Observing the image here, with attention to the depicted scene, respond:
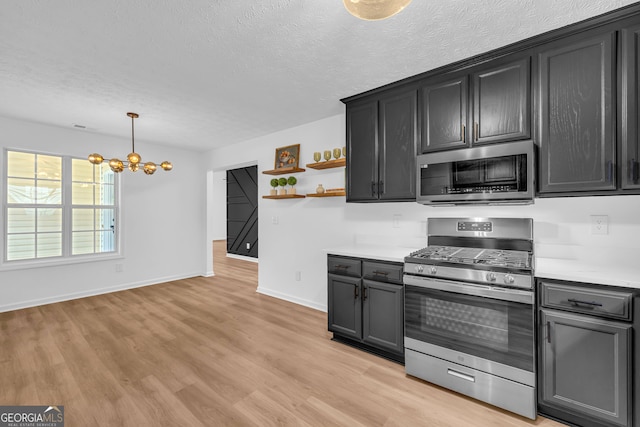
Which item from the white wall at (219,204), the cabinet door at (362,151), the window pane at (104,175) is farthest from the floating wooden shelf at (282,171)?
the white wall at (219,204)

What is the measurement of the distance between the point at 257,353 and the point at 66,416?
4.39ft

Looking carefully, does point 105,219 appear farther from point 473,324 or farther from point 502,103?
point 502,103

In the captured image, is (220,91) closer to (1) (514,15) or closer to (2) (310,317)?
(1) (514,15)

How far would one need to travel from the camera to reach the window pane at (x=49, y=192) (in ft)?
13.8

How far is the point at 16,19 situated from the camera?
183 cm

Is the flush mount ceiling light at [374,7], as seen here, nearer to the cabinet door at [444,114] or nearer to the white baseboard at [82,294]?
the cabinet door at [444,114]

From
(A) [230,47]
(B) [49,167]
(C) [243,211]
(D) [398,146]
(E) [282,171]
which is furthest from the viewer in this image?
(C) [243,211]

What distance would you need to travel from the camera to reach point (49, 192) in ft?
14.0

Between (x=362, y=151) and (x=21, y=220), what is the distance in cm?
476

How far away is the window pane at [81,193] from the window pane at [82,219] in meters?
0.13

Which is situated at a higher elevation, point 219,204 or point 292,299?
point 219,204

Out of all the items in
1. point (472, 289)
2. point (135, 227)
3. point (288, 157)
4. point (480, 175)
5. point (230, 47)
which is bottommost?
point (472, 289)

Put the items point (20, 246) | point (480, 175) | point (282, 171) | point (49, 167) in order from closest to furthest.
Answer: point (480, 175) < point (20, 246) < point (282, 171) < point (49, 167)

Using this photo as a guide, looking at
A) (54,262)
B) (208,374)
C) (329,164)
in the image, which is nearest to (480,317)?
(208,374)
